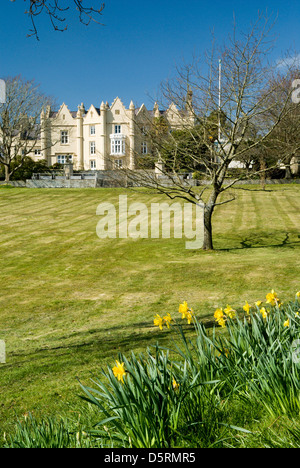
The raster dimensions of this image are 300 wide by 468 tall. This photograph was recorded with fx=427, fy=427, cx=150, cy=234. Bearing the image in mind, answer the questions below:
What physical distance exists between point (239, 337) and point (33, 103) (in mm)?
50113

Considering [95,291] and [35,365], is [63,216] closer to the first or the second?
[95,291]

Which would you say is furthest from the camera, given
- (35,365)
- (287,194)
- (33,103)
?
(33,103)

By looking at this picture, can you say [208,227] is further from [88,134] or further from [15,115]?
[88,134]

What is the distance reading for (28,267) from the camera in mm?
14203

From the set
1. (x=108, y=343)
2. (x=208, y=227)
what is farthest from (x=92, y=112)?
(x=108, y=343)

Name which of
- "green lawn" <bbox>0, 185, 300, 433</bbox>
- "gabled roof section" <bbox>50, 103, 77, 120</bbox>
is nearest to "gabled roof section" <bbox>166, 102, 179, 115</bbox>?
"green lawn" <bbox>0, 185, 300, 433</bbox>

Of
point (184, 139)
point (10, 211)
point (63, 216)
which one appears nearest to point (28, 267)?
point (184, 139)

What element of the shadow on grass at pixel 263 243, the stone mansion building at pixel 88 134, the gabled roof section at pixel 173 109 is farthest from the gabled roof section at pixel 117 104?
the gabled roof section at pixel 173 109

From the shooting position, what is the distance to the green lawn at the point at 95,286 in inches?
240

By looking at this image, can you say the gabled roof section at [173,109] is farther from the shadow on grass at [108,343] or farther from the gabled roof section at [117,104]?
the gabled roof section at [117,104]

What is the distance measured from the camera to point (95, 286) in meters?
11.7

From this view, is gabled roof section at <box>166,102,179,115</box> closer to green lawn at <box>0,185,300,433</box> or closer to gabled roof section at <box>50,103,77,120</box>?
green lawn at <box>0,185,300,433</box>

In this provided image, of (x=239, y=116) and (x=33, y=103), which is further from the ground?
(x=33, y=103)

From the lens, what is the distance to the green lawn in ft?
20.0
